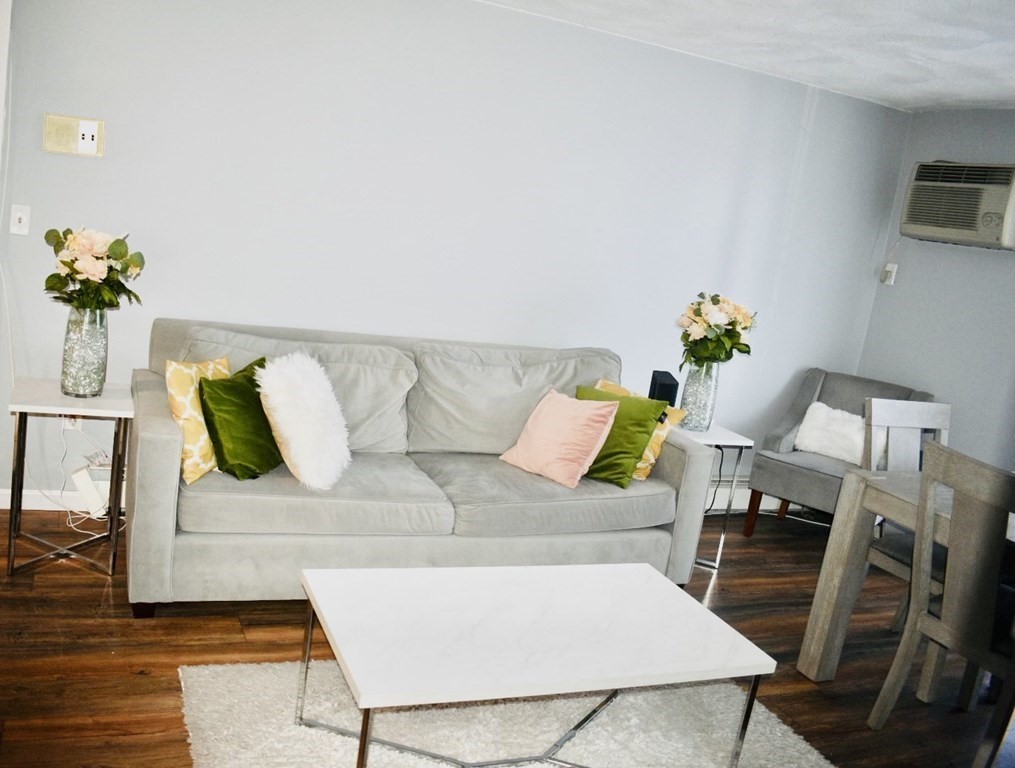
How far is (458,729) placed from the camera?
2508 millimetres

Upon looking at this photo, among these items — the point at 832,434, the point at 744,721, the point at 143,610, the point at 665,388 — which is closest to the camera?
the point at 744,721

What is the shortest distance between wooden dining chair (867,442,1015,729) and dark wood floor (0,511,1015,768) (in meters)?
0.43

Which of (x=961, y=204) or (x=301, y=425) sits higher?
(x=961, y=204)

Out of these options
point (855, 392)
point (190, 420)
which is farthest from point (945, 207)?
point (190, 420)

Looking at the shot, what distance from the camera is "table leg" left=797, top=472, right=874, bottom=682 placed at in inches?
120

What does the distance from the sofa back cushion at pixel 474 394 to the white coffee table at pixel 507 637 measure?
107cm

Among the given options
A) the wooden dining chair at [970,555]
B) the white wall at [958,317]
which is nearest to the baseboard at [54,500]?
the wooden dining chair at [970,555]

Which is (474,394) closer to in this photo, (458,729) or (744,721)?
(458,729)

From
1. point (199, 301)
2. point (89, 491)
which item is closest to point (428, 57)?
point (199, 301)

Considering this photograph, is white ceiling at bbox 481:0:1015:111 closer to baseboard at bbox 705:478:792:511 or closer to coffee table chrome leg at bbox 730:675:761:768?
baseboard at bbox 705:478:792:511

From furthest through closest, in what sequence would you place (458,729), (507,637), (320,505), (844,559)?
(844,559) < (320,505) < (458,729) < (507,637)

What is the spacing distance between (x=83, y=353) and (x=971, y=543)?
2.83 m

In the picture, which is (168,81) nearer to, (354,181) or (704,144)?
(354,181)

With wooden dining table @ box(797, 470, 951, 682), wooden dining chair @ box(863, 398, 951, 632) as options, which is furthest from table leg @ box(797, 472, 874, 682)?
wooden dining chair @ box(863, 398, 951, 632)
